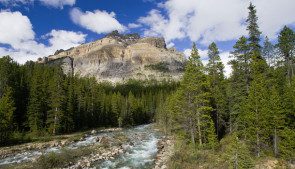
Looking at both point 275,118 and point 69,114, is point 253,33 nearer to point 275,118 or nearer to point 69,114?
point 275,118

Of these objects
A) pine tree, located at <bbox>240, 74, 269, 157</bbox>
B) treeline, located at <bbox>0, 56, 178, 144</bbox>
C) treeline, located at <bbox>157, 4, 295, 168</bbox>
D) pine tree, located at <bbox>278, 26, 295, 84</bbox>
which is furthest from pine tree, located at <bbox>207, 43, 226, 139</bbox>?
treeline, located at <bbox>0, 56, 178, 144</bbox>

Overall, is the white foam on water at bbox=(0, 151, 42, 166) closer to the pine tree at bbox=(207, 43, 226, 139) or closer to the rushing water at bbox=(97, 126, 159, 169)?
the rushing water at bbox=(97, 126, 159, 169)

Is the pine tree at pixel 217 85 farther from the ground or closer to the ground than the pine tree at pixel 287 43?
closer to the ground

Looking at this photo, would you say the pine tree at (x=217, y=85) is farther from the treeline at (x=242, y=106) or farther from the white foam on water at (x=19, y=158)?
the white foam on water at (x=19, y=158)

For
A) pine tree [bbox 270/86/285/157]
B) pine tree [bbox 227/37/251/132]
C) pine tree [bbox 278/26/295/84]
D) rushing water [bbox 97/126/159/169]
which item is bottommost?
rushing water [bbox 97/126/159/169]

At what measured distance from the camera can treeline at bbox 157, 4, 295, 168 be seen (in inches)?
1228

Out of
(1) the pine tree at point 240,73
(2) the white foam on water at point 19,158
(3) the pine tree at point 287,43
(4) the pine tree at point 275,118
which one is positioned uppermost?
(3) the pine tree at point 287,43

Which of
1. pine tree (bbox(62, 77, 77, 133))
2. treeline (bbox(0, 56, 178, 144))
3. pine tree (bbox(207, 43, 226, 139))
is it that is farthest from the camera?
pine tree (bbox(62, 77, 77, 133))

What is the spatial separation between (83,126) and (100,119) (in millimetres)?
12253

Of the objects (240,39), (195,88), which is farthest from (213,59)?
(195,88)

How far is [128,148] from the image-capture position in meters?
46.0

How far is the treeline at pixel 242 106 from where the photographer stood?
102ft

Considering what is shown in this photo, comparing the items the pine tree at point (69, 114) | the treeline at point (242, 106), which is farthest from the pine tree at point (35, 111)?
the treeline at point (242, 106)

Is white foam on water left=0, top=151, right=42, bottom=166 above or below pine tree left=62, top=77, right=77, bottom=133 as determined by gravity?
below
